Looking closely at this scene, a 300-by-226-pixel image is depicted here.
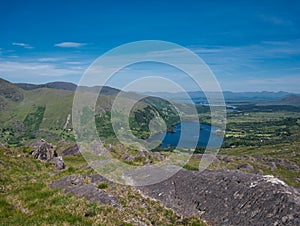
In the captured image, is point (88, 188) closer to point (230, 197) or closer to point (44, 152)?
point (230, 197)

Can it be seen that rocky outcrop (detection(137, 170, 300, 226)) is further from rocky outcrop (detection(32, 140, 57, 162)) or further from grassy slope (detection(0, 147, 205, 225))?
rocky outcrop (detection(32, 140, 57, 162))

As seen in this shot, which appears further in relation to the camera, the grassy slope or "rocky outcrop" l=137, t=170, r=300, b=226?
"rocky outcrop" l=137, t=170, r=300, b=226

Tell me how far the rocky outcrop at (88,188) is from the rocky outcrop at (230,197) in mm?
3506

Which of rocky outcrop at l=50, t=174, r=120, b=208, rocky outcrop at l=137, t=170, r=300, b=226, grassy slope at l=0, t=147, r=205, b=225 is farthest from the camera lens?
rocky outcrop at l=50, t=174, r=120, b=208

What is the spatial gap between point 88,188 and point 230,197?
783 centimetres

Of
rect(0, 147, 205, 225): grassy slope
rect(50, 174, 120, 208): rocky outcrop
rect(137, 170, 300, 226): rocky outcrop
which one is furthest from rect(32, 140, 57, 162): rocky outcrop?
rect(137, 170, 300, 226): rocky outcrop

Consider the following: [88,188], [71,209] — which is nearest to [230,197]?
[88,188]

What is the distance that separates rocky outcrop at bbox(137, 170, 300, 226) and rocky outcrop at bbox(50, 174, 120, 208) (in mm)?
3506

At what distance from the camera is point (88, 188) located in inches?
599

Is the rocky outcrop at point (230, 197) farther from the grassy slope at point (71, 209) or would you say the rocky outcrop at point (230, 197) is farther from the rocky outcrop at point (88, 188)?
the rocky outcrop at point (88, 188)

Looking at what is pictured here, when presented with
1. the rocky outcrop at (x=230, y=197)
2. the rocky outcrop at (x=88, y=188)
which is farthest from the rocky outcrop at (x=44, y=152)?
the rocky outcrop at (x=230, y=197)

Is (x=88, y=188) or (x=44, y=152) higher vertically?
(x=88, y=188)

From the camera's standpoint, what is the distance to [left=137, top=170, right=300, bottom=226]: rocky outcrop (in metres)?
11.7

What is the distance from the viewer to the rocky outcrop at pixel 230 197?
1173 centimetres
